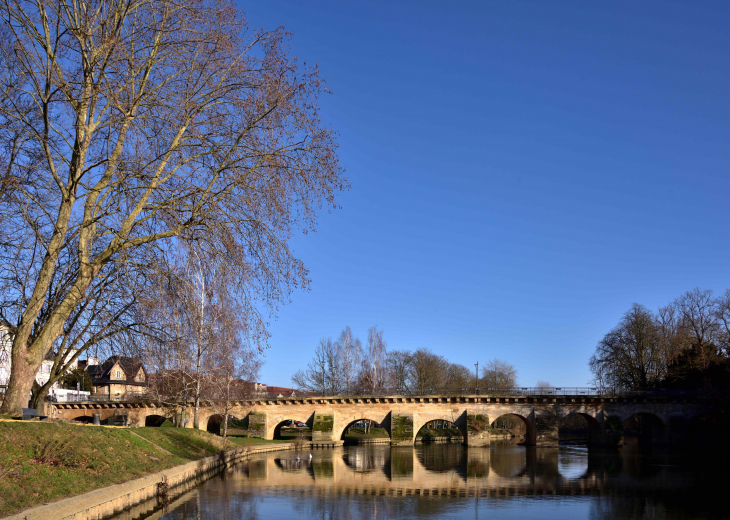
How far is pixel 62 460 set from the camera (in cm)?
1262

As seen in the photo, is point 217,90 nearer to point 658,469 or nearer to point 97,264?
point 97,264

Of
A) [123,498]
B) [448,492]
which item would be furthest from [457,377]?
[123,498]

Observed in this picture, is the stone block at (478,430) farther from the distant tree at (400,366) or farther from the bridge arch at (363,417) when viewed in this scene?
the distant tree at (400,366)

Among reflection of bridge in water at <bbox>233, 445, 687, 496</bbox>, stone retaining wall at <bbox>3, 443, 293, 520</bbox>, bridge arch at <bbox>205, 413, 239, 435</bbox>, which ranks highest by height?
stone retaining wall at <bbox>3, 443, 293, 520</bbox>

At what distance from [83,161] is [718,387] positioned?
1758 inches

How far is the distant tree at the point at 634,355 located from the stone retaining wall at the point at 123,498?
49.9 m

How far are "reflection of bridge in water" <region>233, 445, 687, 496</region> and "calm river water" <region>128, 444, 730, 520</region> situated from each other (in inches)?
1.7

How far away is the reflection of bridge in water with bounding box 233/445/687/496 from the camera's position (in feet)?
70.2

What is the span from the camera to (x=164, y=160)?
10.8m

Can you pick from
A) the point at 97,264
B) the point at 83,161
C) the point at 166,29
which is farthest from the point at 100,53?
the point at 97,264

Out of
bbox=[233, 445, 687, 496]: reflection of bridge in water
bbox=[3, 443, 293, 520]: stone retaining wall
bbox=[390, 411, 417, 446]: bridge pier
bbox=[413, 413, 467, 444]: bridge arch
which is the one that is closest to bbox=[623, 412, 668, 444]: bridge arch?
bbox=[413, 413, 467, 444]: bridge arch

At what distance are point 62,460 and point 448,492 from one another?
42.7 feet

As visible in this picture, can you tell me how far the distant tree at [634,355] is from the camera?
59594 millimetres

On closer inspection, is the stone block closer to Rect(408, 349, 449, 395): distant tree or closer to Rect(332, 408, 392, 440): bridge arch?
Rect(332, 408, 392, 440): bridge arch
